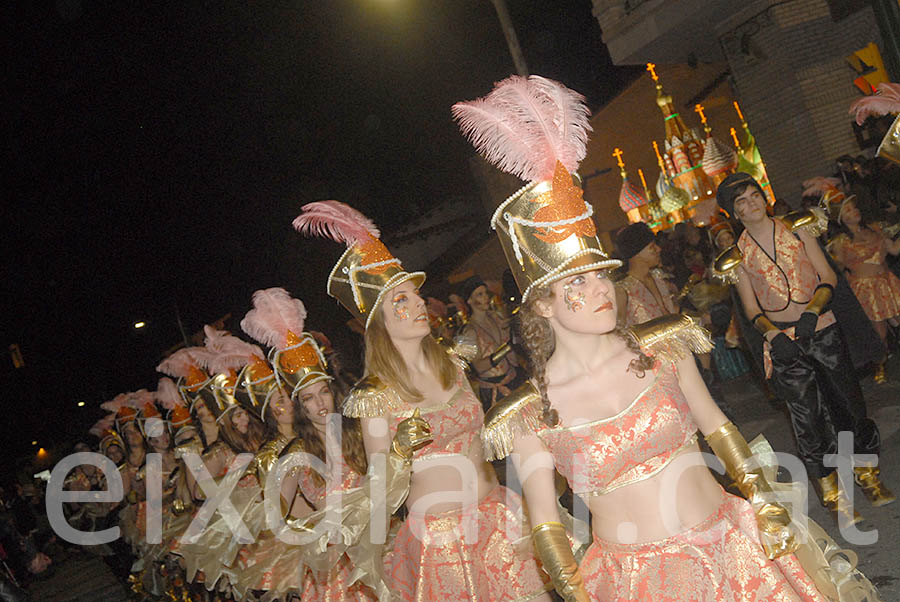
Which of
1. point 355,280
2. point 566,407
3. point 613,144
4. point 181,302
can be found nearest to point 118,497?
point 355,280

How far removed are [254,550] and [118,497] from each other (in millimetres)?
7625

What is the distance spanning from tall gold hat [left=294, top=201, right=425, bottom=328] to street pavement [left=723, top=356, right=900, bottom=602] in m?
3.09

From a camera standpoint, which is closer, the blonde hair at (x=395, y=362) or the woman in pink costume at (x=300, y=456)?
the blonde hair at (x=395, y=362)

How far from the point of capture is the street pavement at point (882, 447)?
15.7 ft

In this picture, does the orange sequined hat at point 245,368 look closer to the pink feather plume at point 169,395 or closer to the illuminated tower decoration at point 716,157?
the pink feather plume at point 169,395

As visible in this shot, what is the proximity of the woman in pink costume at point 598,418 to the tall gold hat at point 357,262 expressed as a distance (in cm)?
174

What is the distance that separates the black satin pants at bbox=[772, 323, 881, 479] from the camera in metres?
5.68

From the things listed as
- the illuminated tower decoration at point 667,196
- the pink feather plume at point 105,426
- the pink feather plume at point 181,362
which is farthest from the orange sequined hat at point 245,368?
the illuminated tower decoration at point 667,196

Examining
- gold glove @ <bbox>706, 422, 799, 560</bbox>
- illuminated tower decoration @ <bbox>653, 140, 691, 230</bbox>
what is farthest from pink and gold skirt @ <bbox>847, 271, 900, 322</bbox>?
illuminated tower decoration @ <bbox>653, 140, 691, 230</bbox>

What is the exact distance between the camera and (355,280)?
5094 millimetres

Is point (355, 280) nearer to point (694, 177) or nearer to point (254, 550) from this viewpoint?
point (254, 550)

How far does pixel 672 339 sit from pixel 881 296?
6.90 meters

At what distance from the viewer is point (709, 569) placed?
2930 millimetres

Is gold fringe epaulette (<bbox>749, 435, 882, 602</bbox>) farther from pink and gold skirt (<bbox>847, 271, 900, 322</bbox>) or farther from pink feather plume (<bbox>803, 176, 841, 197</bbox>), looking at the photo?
pink feather plume (<bbox>803, 176, 841, 197</bbox>)
